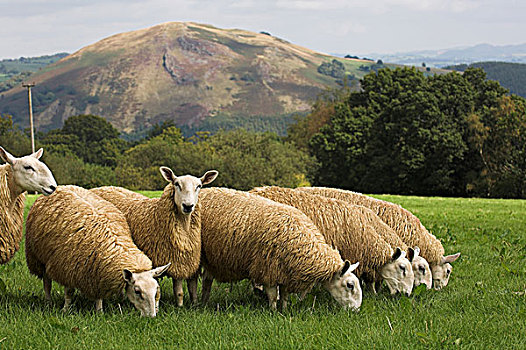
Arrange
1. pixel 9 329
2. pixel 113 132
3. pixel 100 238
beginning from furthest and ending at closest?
1. pixel 113 132
2. pixel 100 238
3. pixel 9 329

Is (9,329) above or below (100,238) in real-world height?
below

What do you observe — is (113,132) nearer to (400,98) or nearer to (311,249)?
(400,98)

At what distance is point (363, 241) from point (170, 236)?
2938 mm

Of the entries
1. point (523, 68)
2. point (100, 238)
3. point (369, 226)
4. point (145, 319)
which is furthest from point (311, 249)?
point (523, 68)

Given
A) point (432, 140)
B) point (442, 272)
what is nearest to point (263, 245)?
point (442, 272)

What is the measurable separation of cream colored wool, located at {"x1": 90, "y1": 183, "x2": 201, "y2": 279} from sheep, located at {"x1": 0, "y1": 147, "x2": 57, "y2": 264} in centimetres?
138


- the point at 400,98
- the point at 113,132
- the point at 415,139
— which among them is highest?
the point at 400,98

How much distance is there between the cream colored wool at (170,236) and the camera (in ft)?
25.7

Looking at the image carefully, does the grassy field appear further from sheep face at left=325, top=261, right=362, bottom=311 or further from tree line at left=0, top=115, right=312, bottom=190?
tree line at left=0, top=115, right=312, bottom=190

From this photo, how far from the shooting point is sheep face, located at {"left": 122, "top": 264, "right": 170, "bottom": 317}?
703cm

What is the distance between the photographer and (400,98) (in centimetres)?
5147

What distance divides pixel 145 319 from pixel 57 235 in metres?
1.86

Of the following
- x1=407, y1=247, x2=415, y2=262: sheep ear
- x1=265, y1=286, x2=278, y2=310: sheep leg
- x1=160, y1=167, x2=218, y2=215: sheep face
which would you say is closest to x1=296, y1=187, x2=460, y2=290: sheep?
x1=407, y1=247, x2=415, y2=262: sheep ear

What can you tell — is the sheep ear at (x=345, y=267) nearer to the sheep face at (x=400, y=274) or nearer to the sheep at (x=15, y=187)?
the sheep face at (x=400, y=274)
